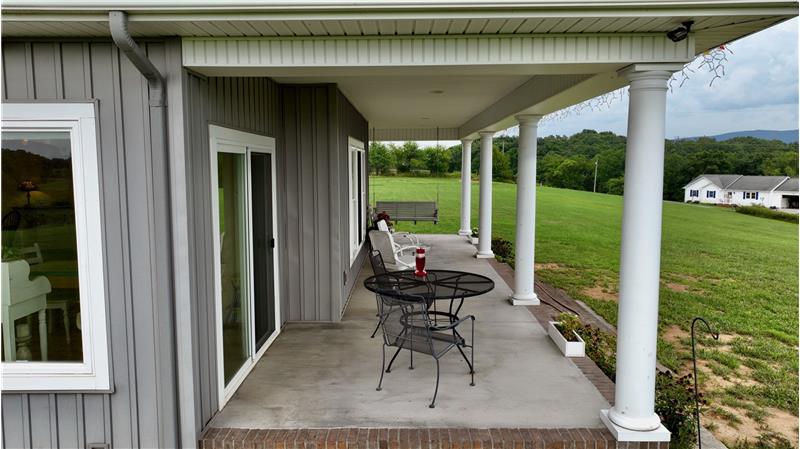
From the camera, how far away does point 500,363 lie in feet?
15.0

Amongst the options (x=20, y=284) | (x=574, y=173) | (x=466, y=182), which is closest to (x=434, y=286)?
(x=20, y=284)

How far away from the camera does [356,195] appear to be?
27.1 ft

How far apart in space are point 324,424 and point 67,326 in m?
1.65

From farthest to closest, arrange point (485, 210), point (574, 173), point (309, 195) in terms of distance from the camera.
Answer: point (574, 173) < point (485, 210) < point (309, 195)

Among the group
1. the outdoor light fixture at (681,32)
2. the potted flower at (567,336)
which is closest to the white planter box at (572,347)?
the potted flower at (567,336)

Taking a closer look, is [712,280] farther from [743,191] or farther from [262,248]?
[743,191]

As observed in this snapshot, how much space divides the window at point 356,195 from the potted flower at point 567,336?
110 inches

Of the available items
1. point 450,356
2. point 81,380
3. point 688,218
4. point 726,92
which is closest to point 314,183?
point 450,356

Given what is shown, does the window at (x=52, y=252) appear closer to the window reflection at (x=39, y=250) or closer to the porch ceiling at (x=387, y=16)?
the window reflection at (x=39, y=250)

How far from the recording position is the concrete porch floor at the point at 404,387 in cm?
354

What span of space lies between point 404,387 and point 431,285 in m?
1.07

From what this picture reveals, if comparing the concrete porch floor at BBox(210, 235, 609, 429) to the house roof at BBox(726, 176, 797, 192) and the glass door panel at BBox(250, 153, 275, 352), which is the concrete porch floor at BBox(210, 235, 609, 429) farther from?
the house roof at BBox(726, 176, 797, 192)

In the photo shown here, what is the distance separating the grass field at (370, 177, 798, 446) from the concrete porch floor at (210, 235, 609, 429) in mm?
1355

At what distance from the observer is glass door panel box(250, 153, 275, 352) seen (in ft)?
14.9
